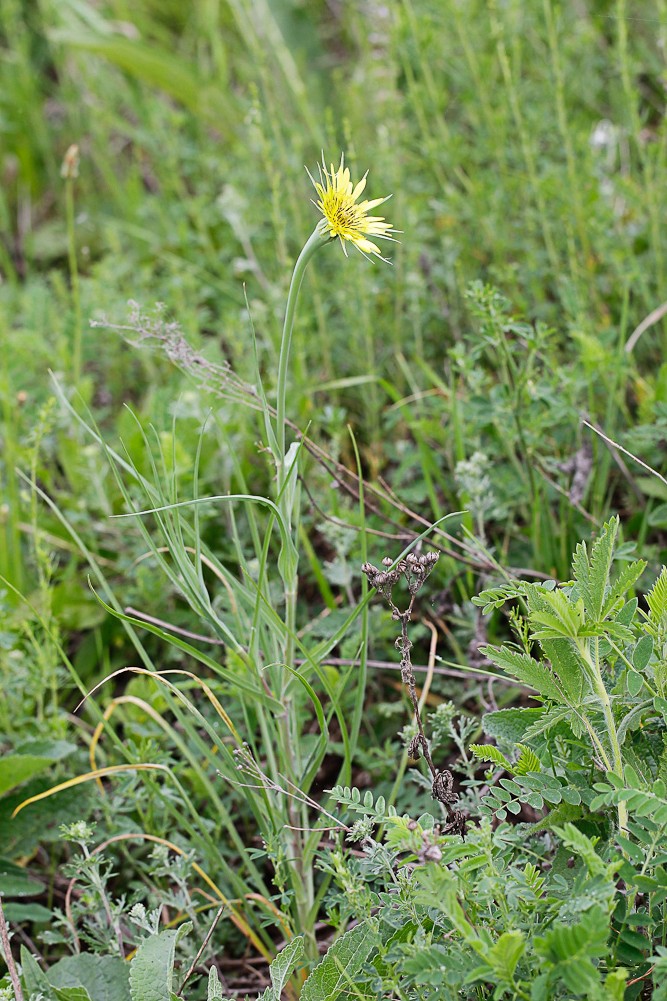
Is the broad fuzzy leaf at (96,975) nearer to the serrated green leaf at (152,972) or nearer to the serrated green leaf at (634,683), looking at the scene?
the serrated green leaf at (152,972)

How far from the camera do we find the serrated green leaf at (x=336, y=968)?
1.13 m

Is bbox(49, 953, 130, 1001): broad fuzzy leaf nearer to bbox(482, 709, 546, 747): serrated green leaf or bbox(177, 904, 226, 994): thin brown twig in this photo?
bbox(177, 904, 226, 994): thin brown twig

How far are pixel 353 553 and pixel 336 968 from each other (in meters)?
0.92

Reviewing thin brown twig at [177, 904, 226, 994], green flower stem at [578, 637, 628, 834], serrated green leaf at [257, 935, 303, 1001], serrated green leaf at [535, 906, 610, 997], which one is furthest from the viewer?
thin brown twig at [177, 904, 226, 994]

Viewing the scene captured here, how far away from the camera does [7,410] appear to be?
2098mm

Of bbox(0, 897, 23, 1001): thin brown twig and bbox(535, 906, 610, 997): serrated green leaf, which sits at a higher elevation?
bbox(535, 906, 610, 997): serrated green leaf

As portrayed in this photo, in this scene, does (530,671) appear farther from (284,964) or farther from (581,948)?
(284,964)

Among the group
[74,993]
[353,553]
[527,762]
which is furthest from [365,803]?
[353,553]

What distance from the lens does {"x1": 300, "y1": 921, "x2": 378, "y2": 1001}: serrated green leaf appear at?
113 centimetres

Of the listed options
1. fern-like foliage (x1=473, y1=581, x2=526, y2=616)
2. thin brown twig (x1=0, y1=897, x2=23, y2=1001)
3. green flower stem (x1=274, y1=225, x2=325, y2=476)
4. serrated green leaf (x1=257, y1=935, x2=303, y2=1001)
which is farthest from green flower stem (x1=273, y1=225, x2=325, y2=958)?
thin brown twig (x1=0, y1=897, x2=23, y2=1001)

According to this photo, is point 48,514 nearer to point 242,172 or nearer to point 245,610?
point 245,610

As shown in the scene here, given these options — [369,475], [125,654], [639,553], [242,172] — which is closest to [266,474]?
[369,475]

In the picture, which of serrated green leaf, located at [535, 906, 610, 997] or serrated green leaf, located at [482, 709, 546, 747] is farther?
serrated green leaf, located at [482, 709, 546, 747]

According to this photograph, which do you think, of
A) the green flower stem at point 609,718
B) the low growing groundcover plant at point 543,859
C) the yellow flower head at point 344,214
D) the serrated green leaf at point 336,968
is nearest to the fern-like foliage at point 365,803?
the low growing groundcover plant at point 543,859
